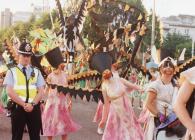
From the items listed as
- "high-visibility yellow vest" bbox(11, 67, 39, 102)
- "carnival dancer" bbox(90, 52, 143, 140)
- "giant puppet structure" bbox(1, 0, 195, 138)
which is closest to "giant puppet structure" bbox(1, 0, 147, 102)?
"giant puppet structure" bbox(1, 0, 195, 138)

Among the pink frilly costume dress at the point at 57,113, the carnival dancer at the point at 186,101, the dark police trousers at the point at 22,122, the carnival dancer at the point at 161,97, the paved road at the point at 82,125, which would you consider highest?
the carnival dancer at the point at 186,101

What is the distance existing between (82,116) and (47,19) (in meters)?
50.8

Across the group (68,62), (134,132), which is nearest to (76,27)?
(68,62)

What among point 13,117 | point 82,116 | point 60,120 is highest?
point 13,117

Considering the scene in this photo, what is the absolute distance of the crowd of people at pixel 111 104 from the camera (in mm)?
3969

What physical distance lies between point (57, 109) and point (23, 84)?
10.2 ft

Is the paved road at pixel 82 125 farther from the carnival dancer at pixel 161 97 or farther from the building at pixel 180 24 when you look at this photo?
the building at pixel 180 24

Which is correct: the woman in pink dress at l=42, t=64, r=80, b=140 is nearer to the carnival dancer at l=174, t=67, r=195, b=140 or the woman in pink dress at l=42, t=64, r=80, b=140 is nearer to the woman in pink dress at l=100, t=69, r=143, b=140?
the woman in pink dress at l=100, t=69, r=143, b=140

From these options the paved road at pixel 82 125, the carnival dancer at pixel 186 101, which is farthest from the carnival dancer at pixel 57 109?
the carnival dancer at pixel 186 101

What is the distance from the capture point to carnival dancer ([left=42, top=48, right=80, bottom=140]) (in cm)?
900

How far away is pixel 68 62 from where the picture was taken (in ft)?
36.1

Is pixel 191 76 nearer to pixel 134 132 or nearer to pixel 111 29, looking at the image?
pixel 134 132

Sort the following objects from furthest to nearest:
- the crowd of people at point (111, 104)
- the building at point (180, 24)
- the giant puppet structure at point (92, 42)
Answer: the building at point (180, 24) → the giant puppet structure at point (92, 42) → the crowd of people at point (111, 104)

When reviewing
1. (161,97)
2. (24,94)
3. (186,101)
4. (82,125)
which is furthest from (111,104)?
(186,101)
